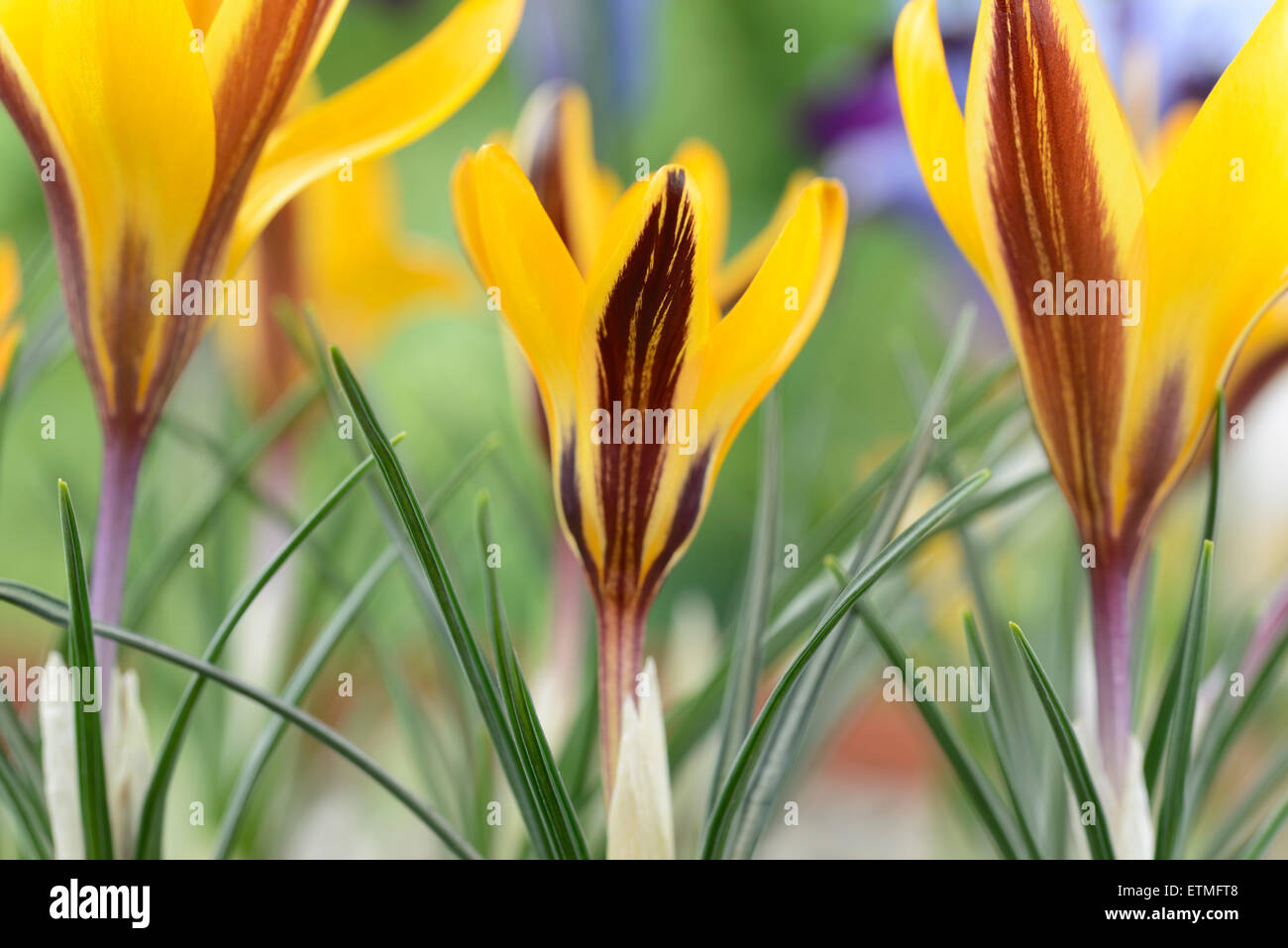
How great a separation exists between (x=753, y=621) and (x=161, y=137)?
Result: 0.59 feet

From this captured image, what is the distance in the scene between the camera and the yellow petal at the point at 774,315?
0.65 feet

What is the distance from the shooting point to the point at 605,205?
350 mm

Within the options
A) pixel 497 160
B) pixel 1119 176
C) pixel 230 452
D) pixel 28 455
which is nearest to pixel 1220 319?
pixel 1119 176

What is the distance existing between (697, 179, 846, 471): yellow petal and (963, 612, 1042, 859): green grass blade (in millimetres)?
81

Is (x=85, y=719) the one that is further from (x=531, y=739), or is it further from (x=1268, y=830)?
(x=1268, y=830)

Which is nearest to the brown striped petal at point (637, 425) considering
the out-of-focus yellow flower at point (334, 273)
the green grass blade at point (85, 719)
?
the green grass blade at point (85, 719)

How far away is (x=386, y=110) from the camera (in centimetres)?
24

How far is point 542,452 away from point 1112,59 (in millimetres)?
458

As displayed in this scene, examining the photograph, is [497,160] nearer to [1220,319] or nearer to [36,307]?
[1220,319]

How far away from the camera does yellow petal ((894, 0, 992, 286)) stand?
0.65 feet

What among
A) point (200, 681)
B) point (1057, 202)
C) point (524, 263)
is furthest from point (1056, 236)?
point (200, 681)

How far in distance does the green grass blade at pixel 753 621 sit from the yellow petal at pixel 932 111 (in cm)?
9

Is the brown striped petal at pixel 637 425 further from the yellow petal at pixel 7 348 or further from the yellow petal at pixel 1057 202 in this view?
the yellow petal at pixel 7 348

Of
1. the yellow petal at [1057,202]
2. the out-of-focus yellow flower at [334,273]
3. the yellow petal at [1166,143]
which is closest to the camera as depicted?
the yellow petal at [1057,202]
